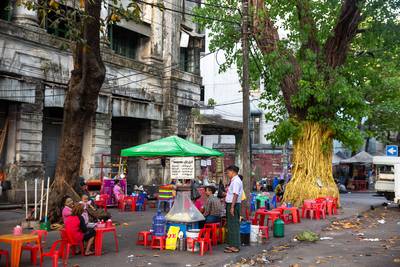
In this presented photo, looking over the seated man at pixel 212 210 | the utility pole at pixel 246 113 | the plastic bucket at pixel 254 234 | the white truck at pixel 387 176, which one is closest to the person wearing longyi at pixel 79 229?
the seated man at pixel 212 210

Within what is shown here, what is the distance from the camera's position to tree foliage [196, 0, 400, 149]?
17.7m

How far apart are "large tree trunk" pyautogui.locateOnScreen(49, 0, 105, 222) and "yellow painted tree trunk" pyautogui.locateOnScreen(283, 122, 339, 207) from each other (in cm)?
894

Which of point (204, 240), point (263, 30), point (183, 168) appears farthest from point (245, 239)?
point (263, 30)

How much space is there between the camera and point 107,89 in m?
22.6

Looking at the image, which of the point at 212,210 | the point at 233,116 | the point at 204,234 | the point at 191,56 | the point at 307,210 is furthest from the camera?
the point at 233,116

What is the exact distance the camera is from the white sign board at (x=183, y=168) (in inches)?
433

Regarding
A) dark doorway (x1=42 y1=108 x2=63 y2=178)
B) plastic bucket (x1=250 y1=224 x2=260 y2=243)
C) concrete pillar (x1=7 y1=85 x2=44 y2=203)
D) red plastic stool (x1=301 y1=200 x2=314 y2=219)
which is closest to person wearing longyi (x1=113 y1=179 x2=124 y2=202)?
concrete pillar (x1=7 y1=85 x2=44 y2=203)

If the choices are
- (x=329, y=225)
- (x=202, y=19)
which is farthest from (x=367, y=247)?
(x=202, y=19)

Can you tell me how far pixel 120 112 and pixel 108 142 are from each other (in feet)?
5.18

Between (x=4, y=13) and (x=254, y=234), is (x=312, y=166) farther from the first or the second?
(x=4, y=13)

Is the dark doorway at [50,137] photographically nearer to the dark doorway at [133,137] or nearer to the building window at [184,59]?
the dark doorway at [133,137]

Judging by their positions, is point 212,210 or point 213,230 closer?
point 213,230

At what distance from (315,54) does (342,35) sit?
1.36 meters

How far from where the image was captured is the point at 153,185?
2608 cm
